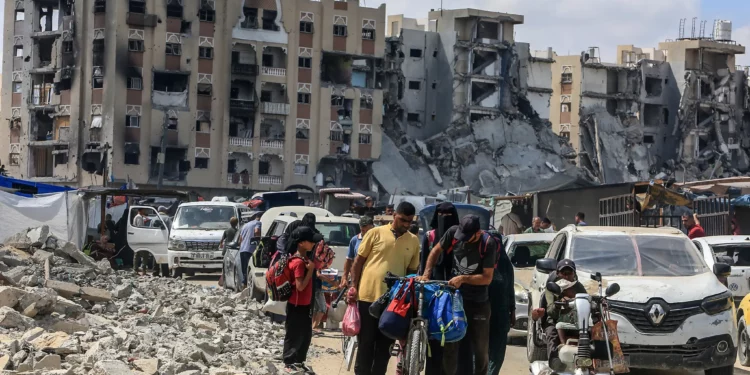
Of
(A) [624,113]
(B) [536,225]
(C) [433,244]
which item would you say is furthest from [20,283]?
(A) [624,113]

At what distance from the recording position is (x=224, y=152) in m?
76.4

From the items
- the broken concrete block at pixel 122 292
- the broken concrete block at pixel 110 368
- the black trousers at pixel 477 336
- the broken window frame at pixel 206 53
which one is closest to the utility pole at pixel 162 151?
the broken window frame at pixel 206 53

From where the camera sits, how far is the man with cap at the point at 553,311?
10.8 m

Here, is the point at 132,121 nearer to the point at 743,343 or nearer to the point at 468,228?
the point at 743,343

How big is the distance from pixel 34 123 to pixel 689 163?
53.9 m

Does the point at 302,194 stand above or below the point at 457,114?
below

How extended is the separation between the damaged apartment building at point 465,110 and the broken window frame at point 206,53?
1524 cm

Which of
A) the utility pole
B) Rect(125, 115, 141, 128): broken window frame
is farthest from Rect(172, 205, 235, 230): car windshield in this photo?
Rect(125, 115, 141, 128): broken window frame

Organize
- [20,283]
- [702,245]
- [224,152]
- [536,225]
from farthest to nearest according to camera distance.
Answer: [224,152]
[536,225]
[702,245]
[20,283]

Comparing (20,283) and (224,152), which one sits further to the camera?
(224,152)

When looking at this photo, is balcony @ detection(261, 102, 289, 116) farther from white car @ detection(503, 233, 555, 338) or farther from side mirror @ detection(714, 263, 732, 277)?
side mirror @ detection(714, 263, 732, 277)

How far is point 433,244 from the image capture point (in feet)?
34.4

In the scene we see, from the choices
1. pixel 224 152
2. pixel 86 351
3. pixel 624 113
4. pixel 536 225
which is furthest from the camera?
pixel 624 113

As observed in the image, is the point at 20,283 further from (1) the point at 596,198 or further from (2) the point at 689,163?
(2) the point at 689,163
